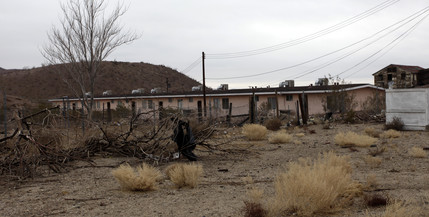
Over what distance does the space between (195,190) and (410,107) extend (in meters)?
15.0

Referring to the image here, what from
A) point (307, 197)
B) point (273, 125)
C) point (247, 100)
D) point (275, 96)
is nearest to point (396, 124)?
point (273, 125)

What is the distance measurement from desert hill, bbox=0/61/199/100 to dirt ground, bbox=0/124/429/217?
6142 cm

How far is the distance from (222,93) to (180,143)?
30692 millimetres

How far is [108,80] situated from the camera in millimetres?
84812

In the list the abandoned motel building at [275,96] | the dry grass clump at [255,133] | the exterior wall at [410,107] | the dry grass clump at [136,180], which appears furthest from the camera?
the abandoned motel building at [275,96]

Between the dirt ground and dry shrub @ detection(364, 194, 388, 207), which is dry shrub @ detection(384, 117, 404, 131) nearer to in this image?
the dirt ground

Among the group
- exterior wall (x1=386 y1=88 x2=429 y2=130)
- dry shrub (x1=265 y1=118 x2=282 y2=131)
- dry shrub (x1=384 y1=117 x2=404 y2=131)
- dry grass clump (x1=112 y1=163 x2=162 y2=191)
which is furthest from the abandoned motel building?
dry grass clump (x1=112 y1=163 x2=162 y2=191)

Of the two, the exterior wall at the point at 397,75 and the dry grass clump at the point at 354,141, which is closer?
the dry grass clump at the point at 354,141

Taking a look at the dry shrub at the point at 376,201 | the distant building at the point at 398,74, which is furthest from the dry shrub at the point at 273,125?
the distant building at the point at 398,74

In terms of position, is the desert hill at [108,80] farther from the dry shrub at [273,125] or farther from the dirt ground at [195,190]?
the dirt ground at [195,190]

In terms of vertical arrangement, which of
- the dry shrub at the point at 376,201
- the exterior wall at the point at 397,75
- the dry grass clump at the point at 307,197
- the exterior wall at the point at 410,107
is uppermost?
the exterior wall at the point at 397,75

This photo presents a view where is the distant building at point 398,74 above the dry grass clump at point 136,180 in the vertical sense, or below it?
above

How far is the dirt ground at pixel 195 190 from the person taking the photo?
646 centimetres

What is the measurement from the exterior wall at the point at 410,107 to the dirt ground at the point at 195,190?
7.31 metres
